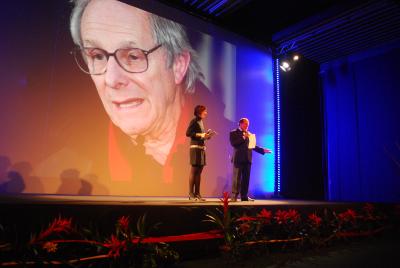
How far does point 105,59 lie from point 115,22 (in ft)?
1.98

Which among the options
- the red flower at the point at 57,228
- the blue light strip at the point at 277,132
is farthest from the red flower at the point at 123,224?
the blue light strip at the point at 277,132

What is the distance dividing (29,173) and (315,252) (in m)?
3.37

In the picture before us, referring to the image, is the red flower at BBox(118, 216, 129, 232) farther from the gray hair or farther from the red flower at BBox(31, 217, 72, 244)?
the gray hair

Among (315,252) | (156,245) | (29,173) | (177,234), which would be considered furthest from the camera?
(29,173)

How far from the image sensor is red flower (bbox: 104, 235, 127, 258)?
2.14 metres

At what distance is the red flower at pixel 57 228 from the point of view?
6.34 ft

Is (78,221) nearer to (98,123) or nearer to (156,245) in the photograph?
(156,245)

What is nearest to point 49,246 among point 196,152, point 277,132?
point 196,152

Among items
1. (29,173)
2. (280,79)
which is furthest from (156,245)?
(280,79)

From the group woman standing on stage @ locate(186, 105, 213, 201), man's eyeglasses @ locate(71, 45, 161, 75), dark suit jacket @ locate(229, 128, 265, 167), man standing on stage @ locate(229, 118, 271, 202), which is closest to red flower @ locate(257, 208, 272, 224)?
woman standing on stage @ locate(186, 105, 213, 201)

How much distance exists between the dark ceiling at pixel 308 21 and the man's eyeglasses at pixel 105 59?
121 cm

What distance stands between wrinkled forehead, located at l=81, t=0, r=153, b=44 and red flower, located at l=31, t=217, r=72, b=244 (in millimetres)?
3385

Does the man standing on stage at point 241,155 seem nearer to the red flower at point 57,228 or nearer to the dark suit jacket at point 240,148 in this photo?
the dark suit jacket at point 240,148

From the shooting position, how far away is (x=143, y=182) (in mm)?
5082
